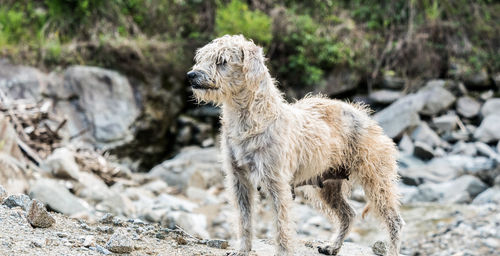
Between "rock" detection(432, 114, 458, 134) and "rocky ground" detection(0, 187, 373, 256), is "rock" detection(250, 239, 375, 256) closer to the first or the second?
"rocky ground" detection(0, 187, 373, 256)

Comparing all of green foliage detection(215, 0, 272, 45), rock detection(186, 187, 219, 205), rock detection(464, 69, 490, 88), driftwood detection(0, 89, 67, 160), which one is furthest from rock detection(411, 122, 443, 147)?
driftwood detection(0, 89, 67, 160)

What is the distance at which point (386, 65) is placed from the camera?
66.4 feet

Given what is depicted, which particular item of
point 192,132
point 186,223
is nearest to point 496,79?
point 192,132

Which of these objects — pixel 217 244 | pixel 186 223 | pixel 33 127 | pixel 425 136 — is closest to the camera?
pixel 217 244

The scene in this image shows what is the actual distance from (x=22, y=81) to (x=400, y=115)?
39.3ft

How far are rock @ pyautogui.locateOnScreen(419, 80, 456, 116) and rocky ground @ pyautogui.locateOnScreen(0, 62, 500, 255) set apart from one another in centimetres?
4

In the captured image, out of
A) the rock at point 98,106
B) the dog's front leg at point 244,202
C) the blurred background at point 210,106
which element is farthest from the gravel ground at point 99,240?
the rock at point 98,106

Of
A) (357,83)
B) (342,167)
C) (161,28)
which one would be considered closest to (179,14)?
(161,28)

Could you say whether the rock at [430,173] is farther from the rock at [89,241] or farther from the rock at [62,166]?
the rock at [89,241]

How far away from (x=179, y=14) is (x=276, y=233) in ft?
51.3

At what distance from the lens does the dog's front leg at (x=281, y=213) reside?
207 inches

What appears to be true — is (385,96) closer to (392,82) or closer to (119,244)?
(392,82)

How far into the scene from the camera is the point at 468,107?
734 inches

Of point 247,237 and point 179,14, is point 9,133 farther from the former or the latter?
point 179,14
